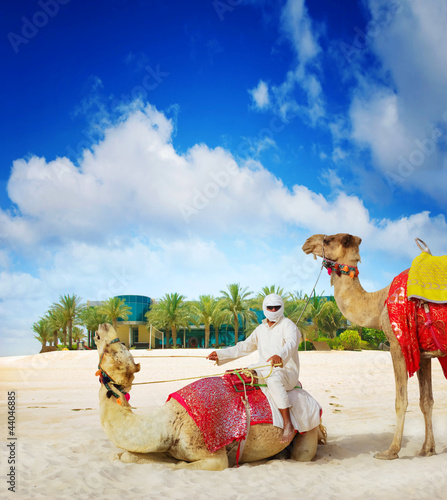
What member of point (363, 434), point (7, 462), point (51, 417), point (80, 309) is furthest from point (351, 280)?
point (80, 309)

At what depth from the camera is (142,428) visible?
15.6 ft

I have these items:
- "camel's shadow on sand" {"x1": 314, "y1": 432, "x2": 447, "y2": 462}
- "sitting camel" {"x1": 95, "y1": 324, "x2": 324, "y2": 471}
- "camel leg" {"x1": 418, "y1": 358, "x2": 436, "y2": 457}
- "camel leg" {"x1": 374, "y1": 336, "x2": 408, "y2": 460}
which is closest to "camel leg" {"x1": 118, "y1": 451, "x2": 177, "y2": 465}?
"sitting camel" {"x1": 95, "y1": 324, "x2": 324, "y2": 471}

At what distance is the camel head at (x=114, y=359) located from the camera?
4.80 metres

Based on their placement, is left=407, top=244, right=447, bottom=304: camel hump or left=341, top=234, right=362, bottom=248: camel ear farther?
left=341, top=234, right=362, bottom=248: camel ear

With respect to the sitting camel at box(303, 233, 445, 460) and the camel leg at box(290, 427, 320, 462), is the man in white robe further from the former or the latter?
the sitting camel at box(303, 233, 445, 460)

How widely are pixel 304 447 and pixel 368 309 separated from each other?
6.88 feet

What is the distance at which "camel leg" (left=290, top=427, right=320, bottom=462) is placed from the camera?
537 centimetres

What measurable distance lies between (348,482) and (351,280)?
2738 mm

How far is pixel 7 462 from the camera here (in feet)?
15.7

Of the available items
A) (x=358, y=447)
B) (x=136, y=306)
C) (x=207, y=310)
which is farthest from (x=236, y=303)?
(x=358, y=447)

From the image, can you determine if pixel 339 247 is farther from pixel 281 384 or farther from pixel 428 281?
pixel 281 384

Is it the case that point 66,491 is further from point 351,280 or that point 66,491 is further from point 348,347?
point 348,347

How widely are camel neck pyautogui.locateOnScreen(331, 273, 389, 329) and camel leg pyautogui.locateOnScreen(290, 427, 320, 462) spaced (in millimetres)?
1792

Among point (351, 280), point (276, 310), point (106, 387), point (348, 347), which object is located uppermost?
point (351, 280)
